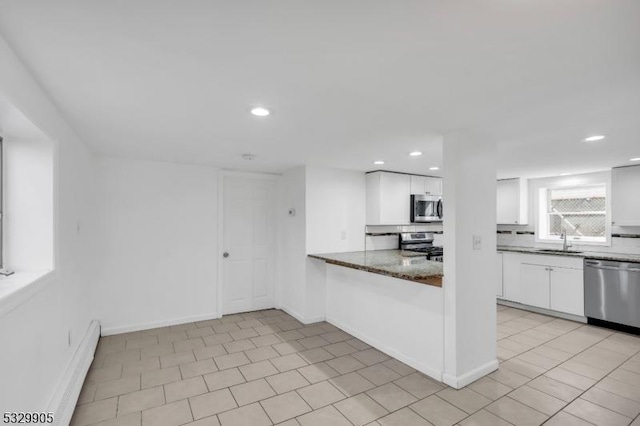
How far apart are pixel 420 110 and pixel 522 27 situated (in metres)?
0.95

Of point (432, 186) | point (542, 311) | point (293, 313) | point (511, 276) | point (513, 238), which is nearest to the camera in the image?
point (293, 313)

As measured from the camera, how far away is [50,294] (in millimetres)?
2049

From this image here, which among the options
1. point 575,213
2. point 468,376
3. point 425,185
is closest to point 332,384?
point 468,376

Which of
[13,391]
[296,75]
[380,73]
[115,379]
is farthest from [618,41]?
[115,379]

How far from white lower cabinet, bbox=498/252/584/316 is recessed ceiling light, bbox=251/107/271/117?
4576 mm

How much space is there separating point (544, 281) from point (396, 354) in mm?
2892

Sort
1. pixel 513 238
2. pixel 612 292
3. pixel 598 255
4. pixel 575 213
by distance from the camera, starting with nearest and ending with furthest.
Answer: pixel 612 292 → pixel 598 255 → pixel 575 213 → pixel 513 238

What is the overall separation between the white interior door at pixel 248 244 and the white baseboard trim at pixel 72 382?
1816mm

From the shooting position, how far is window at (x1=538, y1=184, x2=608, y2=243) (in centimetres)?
487

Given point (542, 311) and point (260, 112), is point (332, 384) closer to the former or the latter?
point (260, 112)

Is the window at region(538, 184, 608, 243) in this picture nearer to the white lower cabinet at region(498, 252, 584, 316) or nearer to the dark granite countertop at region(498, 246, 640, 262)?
the dark granite countertop at region(498, 246, 640, 262)

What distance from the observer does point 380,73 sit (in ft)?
5.32

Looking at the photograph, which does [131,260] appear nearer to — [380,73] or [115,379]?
[115,379]

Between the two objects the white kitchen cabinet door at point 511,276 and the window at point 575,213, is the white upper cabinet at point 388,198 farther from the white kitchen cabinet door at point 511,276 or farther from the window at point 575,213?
the window at point 575,213
